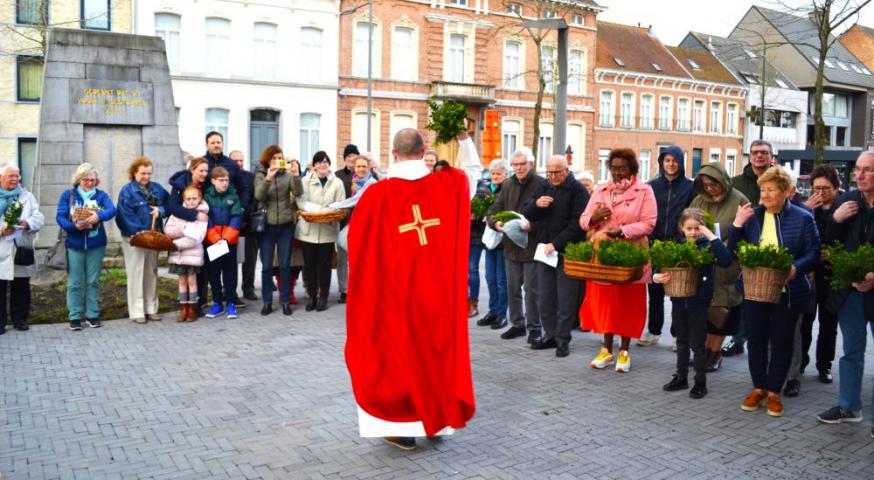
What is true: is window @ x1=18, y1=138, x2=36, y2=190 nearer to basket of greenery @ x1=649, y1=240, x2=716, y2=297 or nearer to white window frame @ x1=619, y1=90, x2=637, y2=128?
basket of greenery @ x1=649, y1=240, x2=716, y2=297

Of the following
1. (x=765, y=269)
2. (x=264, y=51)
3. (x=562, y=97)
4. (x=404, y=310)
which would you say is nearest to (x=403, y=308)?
(x=404, y=310)

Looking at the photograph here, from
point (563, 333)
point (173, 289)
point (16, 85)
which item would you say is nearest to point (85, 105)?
point (173, 289)

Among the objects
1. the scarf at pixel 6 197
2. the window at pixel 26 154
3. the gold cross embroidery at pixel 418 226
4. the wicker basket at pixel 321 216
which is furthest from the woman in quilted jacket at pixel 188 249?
the window at pixel 26 154

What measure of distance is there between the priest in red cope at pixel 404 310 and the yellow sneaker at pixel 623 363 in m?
2.59

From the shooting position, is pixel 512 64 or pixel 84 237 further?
pixel 512 64

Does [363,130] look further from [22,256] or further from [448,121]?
[22,256]

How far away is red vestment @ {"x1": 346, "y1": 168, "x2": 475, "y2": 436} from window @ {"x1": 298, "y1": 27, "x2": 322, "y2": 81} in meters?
31.9

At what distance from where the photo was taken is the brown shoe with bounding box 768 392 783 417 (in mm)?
6324

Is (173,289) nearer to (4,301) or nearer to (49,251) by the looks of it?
(49,251)

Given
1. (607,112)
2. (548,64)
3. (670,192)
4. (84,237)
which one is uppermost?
(548,64)

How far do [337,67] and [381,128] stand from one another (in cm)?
359

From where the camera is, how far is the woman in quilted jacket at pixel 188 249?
9695 mm

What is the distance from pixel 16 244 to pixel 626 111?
146 feet

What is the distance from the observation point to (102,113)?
40.1 feet
